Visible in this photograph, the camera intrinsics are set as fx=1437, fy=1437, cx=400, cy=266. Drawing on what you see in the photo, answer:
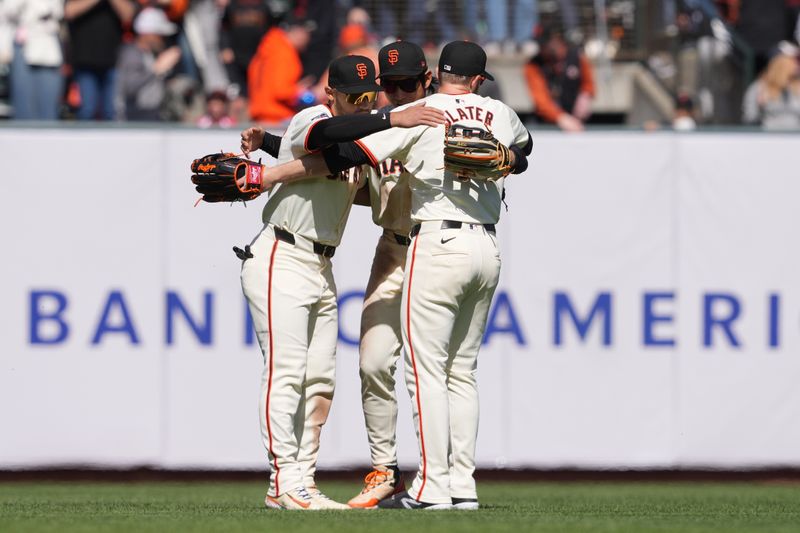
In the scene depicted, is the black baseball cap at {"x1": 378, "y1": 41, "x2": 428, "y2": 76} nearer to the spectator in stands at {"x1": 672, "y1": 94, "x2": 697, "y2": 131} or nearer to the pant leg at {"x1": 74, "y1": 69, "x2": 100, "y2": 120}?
the pant leg at {"x1": 74, "y1": 69, "x2": 100, "y2": 120}

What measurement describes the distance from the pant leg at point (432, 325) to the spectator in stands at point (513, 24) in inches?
379

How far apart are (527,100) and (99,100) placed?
480cm

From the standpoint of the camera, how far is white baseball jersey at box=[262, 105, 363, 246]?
24.6 feet

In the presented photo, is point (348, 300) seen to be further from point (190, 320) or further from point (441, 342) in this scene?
point (441, 342)

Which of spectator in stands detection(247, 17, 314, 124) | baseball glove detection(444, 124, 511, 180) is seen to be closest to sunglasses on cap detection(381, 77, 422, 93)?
baseball glove detection(444, 124, 511, 180)

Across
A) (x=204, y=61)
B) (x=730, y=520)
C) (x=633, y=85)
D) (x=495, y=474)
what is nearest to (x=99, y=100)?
(x=204, y=61)

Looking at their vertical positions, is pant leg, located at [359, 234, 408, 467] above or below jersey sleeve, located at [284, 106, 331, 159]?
below

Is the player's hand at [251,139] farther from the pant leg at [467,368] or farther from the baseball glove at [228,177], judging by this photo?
the pant leg at [467,368]

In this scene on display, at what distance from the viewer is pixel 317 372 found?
765cm

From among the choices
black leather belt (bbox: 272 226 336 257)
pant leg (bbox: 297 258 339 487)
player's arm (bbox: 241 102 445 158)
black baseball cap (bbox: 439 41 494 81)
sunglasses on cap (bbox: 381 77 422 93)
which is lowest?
pant leg (bbox: 297 258 339 487)

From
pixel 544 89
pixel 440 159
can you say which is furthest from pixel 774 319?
pixel 440 159

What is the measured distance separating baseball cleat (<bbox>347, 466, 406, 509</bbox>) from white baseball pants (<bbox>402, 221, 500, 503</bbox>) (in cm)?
55

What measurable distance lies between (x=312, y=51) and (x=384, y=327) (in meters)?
6.52

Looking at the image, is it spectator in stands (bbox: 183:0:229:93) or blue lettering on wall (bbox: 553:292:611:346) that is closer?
blue lettering on wall (bbox: 553:292:611:346)
